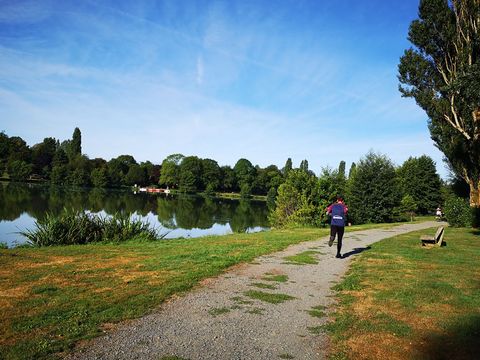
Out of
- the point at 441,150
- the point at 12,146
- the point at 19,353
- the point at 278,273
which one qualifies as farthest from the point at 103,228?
the point at 12,146

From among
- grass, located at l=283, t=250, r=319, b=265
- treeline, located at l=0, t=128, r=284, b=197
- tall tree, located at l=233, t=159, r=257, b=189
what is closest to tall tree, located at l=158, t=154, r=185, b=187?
treeline, located at l=0, t=128, r=284, b=197

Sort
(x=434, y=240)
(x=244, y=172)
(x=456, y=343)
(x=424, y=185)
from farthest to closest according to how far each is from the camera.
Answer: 1. (x=244, y=172)
2. (x=424, y=185)
3. (x=434, y=240)
4. (x=456, y=343)

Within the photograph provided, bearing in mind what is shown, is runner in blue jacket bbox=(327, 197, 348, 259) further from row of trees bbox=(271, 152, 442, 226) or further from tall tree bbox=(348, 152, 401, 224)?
tall tree bbox=(348, 152, 401, 224)

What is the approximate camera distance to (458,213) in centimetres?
2684

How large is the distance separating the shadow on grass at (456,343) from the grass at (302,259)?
5551 millimetres

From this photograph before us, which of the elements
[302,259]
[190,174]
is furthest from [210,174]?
[302,259]

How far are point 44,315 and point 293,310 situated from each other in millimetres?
4388

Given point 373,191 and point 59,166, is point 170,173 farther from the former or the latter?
point 373,191

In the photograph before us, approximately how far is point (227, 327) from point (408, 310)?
368cm

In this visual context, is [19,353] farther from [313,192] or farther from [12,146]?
[12,146]

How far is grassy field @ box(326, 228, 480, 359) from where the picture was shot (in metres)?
5.15

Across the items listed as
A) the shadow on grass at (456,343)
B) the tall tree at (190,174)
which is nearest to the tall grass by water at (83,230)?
the shadow on grass at (456,343)

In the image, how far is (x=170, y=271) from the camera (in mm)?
9125

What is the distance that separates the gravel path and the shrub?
72.9 feet
